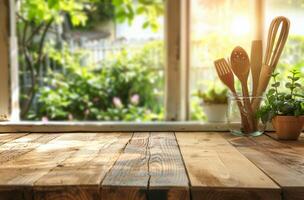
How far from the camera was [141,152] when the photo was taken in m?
0.88

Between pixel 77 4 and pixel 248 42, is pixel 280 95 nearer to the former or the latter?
pixel 248 42

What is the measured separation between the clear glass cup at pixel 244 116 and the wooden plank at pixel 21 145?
0.61 meters

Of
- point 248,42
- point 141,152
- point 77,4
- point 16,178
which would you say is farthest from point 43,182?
point 77,4

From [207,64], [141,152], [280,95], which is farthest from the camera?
[207,64]

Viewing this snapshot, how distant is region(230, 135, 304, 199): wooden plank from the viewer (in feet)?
1.91

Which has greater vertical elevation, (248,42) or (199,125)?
(248,42)

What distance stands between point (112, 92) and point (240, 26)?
1.36 metres

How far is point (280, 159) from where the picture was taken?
31.5 inches

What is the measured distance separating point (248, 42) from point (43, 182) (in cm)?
131

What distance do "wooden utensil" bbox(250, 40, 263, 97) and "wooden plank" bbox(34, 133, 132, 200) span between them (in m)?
0.54

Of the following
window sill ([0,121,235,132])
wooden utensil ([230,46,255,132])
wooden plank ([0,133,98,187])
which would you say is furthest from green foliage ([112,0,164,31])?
wooden plank ([0,133,98,187])

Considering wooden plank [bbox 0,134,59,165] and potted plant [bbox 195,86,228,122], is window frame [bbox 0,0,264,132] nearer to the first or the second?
potted plant [bbox 195,86,228,122]

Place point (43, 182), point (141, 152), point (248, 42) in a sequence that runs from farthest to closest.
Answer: point (248, 42) → point (141, 152) → point (43, 182)

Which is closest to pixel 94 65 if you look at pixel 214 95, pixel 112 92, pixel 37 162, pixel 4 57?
pixel 112 92
